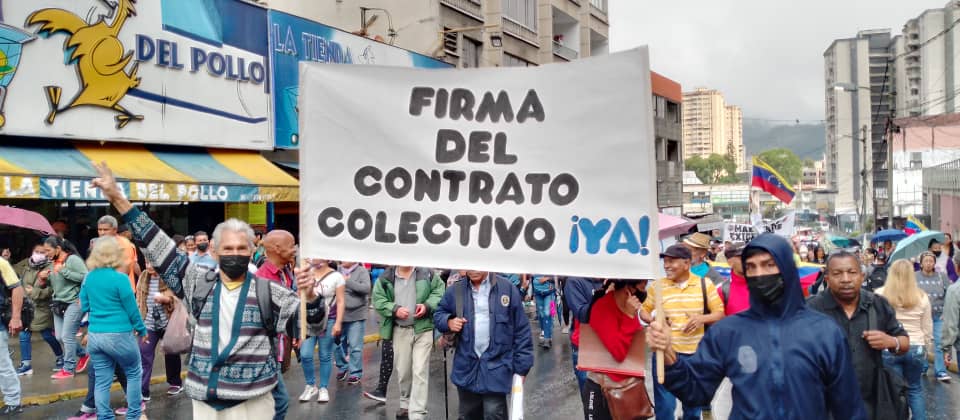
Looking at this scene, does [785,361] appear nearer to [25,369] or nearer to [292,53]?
[25,369]

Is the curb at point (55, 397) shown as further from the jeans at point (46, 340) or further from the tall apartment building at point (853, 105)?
the tall apartment building at point (853, 105)

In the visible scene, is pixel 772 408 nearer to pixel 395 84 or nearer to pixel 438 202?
pixel 438 202

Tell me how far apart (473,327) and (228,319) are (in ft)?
7.34

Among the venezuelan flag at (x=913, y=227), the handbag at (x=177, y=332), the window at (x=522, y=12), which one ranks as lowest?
the handbag at (x=177, y=332)

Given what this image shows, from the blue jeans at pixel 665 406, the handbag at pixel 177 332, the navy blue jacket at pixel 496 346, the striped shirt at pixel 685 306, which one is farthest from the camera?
the handbag at pixel 177 332

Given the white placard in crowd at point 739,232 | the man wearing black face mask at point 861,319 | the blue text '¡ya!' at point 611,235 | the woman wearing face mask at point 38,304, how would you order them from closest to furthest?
the blue text '¡ya!' at point 611,235
the man wearing black face mask at point 861,319
the woman wearing face mask at point 38,304
the white placard in crowd at point 739,232

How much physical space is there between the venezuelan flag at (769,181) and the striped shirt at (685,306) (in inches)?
510

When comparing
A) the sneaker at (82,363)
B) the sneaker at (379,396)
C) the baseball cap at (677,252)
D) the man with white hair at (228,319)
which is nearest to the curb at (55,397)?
the sneaker at (82,363)

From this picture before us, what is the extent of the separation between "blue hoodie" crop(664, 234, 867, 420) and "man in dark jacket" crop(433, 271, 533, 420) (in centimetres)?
254

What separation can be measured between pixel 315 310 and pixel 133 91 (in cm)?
1303

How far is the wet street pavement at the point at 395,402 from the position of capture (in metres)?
8.91

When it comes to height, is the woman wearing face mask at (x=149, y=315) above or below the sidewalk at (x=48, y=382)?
above

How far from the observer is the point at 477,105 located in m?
5.28

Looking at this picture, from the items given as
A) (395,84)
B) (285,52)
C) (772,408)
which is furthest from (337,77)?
(285,52)
